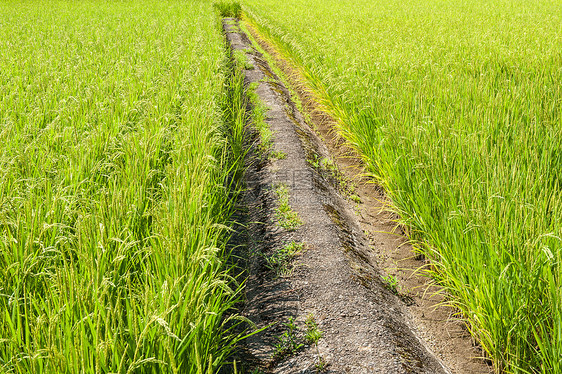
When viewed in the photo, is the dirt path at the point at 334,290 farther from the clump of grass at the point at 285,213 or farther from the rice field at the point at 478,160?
the rice field at the point at 478,160

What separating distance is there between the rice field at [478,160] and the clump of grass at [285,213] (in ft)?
2.68

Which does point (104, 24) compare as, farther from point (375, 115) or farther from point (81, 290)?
point (81, 290)

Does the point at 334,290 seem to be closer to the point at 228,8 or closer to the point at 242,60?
the point at 242,60

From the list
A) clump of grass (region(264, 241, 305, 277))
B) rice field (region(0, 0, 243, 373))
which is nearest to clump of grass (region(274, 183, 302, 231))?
clump of grass (region(264, 241, 305, 277))

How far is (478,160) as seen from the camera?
258cm

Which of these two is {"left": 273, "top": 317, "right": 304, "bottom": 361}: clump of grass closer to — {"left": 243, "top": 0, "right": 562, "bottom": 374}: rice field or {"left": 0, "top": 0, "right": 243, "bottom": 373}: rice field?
{"left": 0, "top": 0, "right": 243, "bottom": 373}: rice field

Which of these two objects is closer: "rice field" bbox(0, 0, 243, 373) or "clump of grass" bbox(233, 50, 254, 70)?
"rice field" bbox(0, 0, 243, 373)

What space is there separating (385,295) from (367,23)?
29.6ft

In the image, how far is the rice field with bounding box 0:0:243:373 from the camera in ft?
4.70

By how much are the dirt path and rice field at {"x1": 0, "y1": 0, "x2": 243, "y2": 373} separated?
24 cm

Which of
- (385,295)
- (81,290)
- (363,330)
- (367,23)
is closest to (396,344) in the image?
(363,330)

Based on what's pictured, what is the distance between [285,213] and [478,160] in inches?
54.0

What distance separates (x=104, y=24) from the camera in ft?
35.1

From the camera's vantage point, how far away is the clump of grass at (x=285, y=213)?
3045 millimetres
